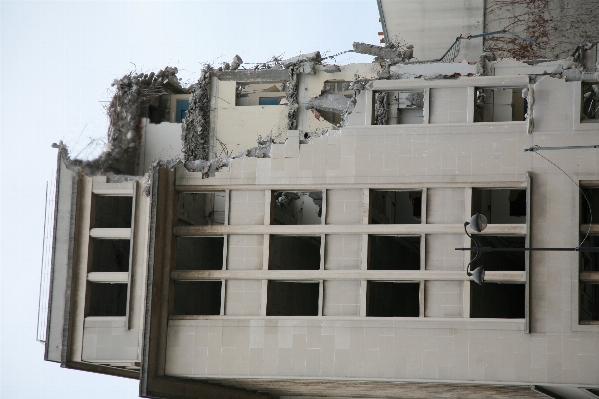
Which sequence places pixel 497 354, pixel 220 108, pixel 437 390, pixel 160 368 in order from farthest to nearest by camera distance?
pixel 220 108 < pixel 437 390 < pixel 160 368 < pixel 497 354

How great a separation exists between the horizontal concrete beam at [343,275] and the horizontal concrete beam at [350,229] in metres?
1.29

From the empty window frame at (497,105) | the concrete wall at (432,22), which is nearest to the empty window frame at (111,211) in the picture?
the empty window frame at (497,105)

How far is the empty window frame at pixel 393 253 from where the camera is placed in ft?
89.4

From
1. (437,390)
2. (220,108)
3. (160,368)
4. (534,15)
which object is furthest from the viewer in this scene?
(534,15)

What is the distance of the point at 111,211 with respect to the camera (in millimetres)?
28688

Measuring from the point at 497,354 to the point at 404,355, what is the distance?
9.28 ft

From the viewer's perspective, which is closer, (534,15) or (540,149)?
(540,149)

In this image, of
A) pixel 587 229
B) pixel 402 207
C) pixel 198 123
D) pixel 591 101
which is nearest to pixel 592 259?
pixel 587 229

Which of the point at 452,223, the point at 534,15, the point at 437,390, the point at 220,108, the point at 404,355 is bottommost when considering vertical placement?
the point at 437,390

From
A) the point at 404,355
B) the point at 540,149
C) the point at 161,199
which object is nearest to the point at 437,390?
the point at 404,355

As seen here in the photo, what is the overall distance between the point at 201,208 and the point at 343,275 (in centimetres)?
790

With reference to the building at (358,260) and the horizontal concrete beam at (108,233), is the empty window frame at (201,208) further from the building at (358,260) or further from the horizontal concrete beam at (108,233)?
the horizontal concrete beam at (108,233)

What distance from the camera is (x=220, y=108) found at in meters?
32.4

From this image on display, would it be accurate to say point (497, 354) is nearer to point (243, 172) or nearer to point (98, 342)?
point (243, 172)
